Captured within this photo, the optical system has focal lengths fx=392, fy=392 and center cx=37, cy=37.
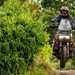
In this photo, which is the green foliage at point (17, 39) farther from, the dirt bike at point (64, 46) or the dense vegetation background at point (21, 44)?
the dirt bike at point (64, 46)

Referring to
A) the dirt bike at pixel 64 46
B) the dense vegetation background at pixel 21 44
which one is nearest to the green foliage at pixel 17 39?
the dense vegetation background at pixel 21 44

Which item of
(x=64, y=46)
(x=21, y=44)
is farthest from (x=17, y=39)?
(x=64, y=46)

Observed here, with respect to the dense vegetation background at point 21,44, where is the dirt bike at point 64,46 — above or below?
below

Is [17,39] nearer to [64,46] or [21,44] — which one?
[21,44]

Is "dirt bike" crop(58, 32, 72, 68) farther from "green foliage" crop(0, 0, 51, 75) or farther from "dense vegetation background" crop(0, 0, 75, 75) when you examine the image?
"green foliage" crop(0, 0, 51, 75)

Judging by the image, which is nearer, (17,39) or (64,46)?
(17,39)

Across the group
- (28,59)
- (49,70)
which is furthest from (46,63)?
(28,59)

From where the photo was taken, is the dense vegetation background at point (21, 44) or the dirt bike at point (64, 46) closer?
the dense vegetation background at point (21, 44)

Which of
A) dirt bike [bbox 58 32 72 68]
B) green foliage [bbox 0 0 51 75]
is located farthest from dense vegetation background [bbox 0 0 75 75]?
dirt bike [bbox 58 32 72 68]

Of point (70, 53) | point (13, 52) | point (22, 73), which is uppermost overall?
point (13, 52)

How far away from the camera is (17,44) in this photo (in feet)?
24.8

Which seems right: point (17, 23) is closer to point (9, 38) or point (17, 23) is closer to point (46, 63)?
point (9, 38)

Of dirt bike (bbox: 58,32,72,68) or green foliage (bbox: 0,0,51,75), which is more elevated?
green foliage (bbox: 0,0,51,75)

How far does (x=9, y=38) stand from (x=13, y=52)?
28 cm
